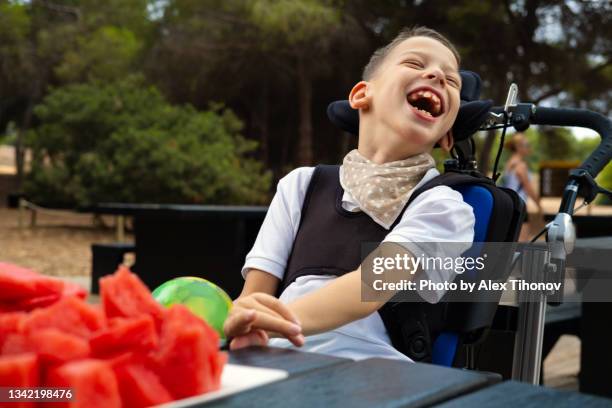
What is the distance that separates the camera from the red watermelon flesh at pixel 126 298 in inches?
43.5

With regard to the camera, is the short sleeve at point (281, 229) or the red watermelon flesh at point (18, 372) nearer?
the red watermelon flesh at point (18, 372)

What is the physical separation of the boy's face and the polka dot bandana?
0.05 meters

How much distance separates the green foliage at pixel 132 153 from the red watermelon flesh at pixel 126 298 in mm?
15419

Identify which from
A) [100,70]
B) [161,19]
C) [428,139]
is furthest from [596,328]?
[161,19]

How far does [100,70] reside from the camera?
22828 mm

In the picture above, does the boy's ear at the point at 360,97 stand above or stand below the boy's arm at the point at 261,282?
above

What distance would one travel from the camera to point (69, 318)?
1.04 m

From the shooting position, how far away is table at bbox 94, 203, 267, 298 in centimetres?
682

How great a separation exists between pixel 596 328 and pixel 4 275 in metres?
3.54

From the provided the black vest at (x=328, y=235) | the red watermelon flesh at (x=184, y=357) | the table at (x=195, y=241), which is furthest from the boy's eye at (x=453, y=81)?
the table at (x=195, y=241)

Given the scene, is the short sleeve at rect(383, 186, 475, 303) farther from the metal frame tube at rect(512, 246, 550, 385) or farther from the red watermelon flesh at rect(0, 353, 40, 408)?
the red watermelon flesh at rect(0, 353, 40, 408)

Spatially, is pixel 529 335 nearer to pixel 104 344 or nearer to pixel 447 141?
pixel 447 141

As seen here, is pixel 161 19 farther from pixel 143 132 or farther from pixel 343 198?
pixel 343 198

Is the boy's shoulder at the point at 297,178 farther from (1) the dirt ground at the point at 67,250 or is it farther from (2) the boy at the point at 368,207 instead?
(1) the dirt ground at the point at 67,250
